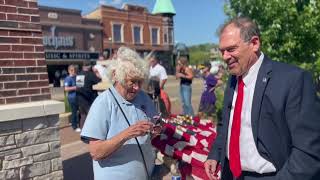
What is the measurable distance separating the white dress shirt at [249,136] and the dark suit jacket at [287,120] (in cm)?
4

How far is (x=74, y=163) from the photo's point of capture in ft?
22.1

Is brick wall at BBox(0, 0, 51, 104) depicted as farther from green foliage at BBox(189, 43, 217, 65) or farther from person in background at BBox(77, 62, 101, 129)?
green foliage at BBox(189, 43, 217, 65)

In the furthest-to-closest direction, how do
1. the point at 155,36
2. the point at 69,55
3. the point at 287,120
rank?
the point at 155,36 < the point at 69,55 < the point at 287,120

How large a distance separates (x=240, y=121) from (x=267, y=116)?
0.21 m

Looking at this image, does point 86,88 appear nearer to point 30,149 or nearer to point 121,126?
point 30,149

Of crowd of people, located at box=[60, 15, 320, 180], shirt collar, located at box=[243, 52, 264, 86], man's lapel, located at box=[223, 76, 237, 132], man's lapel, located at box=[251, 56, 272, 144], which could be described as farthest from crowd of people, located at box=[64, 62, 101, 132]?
man's lapel, located at box=[251, 56, 272, 144]

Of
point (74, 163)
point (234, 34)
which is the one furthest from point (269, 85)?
point (74, 163)

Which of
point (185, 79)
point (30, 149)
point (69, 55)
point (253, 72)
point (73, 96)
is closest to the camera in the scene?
point (253, 72)

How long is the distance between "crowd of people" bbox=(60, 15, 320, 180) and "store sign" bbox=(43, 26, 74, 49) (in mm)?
39044

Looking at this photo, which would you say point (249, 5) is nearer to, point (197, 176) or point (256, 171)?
point (197, 176)

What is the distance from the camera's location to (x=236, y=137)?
7.90 ft

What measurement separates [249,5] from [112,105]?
4583 mm

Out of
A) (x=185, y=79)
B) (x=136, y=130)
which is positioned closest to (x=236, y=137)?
(x=136, y=130)

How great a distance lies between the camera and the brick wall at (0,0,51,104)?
4.34 metres
